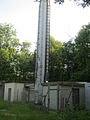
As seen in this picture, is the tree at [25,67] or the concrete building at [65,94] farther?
the tree at [25,67]

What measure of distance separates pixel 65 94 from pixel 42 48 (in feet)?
15.4

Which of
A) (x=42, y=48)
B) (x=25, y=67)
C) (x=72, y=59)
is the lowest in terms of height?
(x=25, y=67)

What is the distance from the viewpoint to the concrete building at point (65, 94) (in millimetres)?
17484

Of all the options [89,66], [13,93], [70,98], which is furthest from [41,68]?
[89,66]

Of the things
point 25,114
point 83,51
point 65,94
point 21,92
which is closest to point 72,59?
point 83,51

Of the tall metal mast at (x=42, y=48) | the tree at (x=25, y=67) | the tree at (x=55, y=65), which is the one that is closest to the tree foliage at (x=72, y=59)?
the tree at (x=55, y=65)

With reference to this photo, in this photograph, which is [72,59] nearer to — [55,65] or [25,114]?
[55,65]

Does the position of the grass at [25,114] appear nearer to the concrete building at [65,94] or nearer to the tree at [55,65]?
the concrete building at [65,94]

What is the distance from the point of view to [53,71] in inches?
1494

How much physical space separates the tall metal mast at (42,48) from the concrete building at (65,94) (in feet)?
2.25

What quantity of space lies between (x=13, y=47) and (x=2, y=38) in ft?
9.63

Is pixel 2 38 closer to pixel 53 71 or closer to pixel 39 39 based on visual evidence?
pixel 53 71

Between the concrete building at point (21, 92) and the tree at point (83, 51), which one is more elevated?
the tree at point (83, 51)

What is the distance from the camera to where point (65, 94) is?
18156 mm
